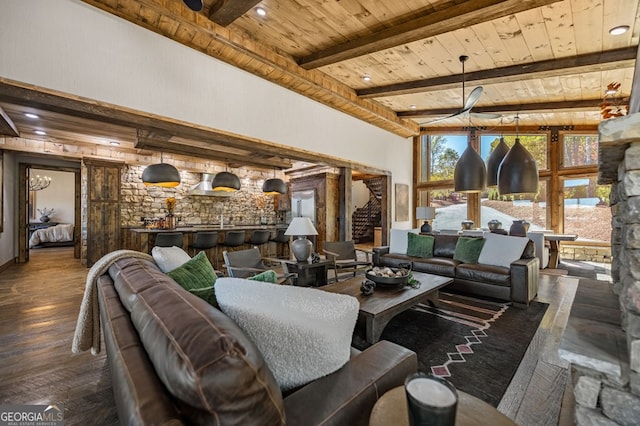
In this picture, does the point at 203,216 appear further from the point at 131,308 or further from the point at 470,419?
the point at 470,419

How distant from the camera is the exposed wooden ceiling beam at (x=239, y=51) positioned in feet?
10.2

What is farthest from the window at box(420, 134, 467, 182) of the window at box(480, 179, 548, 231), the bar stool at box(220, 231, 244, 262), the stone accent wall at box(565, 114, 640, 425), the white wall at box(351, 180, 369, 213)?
the stone accent wall at box(565, 114, 640, 425)

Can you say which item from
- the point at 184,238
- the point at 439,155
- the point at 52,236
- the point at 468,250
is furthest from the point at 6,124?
the point at 439,155

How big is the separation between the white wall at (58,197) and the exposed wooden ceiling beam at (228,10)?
432 inches

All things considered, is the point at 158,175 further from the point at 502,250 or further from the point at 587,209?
the point at 587,209

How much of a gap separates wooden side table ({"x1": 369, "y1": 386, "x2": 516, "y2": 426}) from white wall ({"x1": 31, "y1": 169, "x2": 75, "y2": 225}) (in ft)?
43.8

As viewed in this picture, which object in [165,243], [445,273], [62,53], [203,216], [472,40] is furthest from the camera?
[203,216]

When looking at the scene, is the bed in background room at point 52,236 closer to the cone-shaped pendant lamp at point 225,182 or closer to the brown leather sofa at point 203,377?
the cone-shaped pendant lamp at point 225,182

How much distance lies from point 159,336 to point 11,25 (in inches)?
142

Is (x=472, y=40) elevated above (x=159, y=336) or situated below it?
above

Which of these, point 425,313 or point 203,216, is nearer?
point 425,313

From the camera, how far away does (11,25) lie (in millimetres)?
2594

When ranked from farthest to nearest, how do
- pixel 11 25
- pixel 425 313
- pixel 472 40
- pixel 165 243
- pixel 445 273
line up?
pixel 165 243, pixel 445 273, pixel 472 40, pixel 425 313, pixel 11 25

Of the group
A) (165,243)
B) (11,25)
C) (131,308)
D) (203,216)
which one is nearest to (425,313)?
(131,308)
